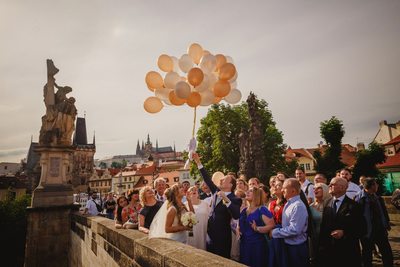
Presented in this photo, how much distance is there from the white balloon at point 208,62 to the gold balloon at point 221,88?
0.38m

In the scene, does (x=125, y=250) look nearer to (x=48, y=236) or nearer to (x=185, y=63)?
(x=185, y=63)

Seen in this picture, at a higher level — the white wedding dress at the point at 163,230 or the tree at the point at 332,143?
the tree at the point at 332,143

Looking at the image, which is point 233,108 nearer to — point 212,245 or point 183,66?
point 183,66

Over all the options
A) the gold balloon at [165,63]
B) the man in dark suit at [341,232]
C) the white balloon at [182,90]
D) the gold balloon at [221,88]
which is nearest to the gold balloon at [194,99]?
the white balloon at [182,90]

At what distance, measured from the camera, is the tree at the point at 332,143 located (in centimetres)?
2412

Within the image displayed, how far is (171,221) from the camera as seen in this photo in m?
3.93

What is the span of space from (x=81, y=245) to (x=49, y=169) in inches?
135

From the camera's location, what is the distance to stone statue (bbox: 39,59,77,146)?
9875 mm

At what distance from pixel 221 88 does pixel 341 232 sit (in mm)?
3784

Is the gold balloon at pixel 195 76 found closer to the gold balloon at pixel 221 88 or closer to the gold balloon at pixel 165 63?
the gold balloon at pixel 221 88

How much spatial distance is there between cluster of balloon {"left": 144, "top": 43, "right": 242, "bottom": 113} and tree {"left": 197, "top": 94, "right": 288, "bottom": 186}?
71.5ft

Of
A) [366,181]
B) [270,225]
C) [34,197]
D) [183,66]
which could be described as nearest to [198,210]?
[270,225]

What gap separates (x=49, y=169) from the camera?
9.73 meters

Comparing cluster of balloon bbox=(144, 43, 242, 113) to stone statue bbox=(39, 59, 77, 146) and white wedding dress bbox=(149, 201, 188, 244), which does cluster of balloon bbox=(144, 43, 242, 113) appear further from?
stone statue bbox=(39, 59, 77, 146)
